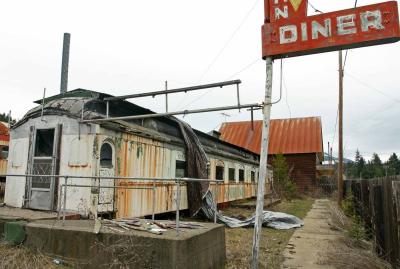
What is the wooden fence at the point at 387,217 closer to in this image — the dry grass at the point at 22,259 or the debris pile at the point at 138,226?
the debris pile at the point at 138,226

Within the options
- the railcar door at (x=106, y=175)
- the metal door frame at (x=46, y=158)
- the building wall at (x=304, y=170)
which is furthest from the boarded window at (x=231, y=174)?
the building wall at (x=304, y=170)

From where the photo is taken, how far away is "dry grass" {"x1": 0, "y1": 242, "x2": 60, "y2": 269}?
5609mm

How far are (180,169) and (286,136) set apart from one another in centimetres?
2170

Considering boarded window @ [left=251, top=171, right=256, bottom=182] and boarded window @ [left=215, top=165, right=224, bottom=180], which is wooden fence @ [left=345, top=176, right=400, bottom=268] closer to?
boarded window @ [left=215, top=165, right=224, bottom=180]

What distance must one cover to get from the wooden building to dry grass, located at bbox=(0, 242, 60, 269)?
83.1ft

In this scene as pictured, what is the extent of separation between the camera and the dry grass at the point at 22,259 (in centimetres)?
561

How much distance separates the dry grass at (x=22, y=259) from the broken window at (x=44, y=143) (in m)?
3.51

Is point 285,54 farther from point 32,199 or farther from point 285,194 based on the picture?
point 285,194

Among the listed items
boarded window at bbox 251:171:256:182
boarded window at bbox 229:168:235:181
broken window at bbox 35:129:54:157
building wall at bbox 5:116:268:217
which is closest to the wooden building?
boarded window at bbox 251:171:256:182

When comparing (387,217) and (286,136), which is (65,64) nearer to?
(387,217)

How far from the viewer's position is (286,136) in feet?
108

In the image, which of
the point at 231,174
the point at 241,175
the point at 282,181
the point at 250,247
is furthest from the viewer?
the point at 282,181

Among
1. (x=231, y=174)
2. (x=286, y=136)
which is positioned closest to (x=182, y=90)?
(x=231, y=174)

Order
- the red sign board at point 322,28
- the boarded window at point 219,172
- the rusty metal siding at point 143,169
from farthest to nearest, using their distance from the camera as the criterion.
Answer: the boarded window at point 219,172 < the rusty metal siding at point 143,169 < the red sign board at point 322,28
